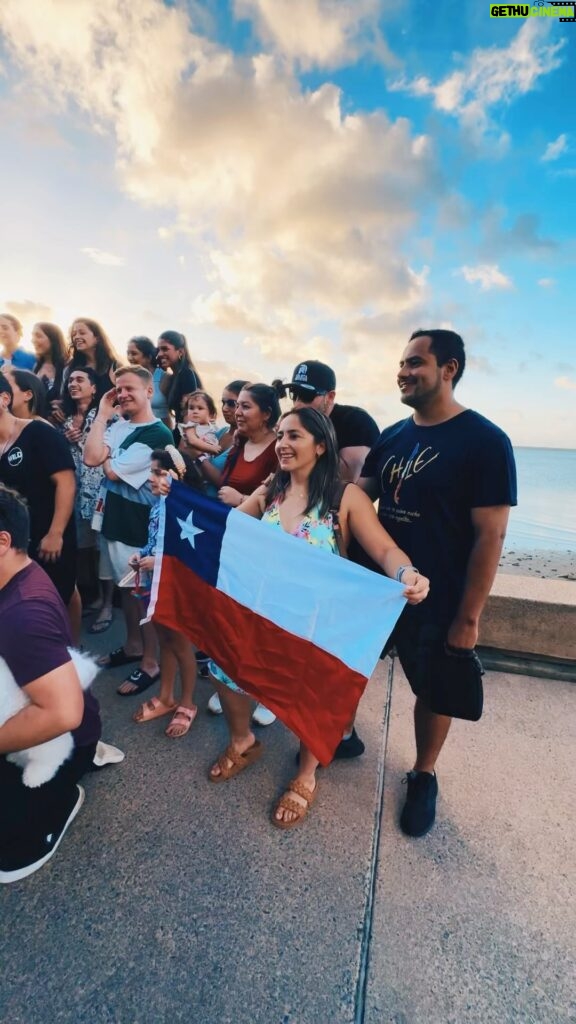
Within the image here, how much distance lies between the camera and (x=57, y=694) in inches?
66.5

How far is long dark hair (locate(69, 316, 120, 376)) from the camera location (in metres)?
4.07

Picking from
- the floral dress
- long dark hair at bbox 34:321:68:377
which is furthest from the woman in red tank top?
long dark hair at bbox 34:321:68:377

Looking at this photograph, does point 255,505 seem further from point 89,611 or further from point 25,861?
point 89,611

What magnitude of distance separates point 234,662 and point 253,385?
1648mm

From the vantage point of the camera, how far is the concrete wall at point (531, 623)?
335 centimetres

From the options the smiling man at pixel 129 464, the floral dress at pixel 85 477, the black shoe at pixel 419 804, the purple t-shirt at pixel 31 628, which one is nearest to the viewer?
the purple t-shirt at pixel 31 628

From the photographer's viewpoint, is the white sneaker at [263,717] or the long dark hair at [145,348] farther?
the long dark hair at [145,348]

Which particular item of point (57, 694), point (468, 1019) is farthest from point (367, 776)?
point (57, 694)

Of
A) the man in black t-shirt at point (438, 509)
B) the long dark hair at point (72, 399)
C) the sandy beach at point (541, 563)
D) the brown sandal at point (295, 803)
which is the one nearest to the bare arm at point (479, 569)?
the man in black t-shirt at point (438, 509)

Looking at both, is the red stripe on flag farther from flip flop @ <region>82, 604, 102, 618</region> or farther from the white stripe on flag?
flip flop @ <region>82, 604, 102, 618</region>

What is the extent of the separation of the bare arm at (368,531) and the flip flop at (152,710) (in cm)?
171

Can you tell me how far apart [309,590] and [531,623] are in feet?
7.37

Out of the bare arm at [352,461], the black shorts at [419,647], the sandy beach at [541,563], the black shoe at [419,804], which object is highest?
the bare arm at [352,461]

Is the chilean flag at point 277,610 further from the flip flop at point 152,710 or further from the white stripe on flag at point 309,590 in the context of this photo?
the flip flop at point 152,710
